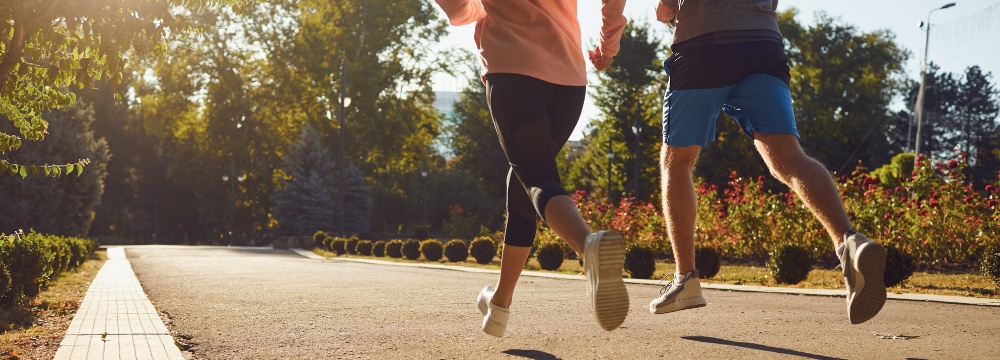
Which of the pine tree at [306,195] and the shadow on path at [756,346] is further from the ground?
the pine tree at [306,195]

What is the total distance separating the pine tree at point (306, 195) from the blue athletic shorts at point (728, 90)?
129 feet

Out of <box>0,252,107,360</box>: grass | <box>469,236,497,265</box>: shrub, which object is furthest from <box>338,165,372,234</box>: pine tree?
<box>0,252,107,360</box>: grass

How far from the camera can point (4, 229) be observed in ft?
106

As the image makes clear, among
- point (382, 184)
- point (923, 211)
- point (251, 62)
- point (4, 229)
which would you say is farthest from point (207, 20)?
point (923, 211)

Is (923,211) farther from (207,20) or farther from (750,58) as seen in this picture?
(207,20)

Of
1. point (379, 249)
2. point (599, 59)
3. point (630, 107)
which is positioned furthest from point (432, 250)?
point (630, 107)

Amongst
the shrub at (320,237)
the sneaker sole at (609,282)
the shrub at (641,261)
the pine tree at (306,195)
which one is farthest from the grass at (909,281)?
the pine tree at (306,195)

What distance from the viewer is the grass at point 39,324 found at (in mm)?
5676

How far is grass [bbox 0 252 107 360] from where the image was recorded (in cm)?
568

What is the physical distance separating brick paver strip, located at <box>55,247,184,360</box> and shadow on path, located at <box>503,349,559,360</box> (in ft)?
5.55

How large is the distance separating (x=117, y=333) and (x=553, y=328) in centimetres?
268

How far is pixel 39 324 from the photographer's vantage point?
762 cm

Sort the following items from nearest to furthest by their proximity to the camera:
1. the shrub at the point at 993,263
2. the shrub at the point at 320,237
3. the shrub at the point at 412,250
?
the shrub at the point at 993,263
the shrub at the point at 412,250
the shrub at the point at 320,237

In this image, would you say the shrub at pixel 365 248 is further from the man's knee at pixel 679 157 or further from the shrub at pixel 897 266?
the man's knee at pixel 679 157
